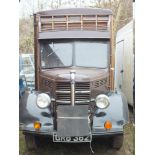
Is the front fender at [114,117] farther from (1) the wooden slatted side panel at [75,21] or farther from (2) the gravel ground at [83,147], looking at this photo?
(1) the wooden slatted side panel at [75,21]

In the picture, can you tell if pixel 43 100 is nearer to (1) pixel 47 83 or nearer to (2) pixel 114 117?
(1) pixel 47 83

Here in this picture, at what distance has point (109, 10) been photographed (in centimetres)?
271

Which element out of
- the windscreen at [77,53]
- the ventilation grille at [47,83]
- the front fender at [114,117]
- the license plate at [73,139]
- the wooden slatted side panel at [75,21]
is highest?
the wooden slatted side panel at [75,21]

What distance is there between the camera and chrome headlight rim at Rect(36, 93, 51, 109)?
2.58 metres

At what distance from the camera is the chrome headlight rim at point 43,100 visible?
8.46 ft

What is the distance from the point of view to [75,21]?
272 centimetres

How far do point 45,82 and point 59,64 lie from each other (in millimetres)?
142

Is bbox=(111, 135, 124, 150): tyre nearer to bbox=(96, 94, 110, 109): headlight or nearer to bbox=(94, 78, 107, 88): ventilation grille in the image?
bbox=(96, 94, 110, 109): headlight

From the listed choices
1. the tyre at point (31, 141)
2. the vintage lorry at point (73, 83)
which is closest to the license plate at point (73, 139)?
the vintage lorry at point (73, 83)

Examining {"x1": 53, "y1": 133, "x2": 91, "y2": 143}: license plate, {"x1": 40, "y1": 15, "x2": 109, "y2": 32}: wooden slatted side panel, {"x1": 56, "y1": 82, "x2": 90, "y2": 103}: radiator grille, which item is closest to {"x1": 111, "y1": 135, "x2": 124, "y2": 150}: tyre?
{"x1": 53, "y1": 133, "x2": 91, "y2": 143}: license plate

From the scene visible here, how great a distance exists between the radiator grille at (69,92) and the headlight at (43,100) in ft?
0.29

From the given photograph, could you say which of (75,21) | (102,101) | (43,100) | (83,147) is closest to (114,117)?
(102,101)
